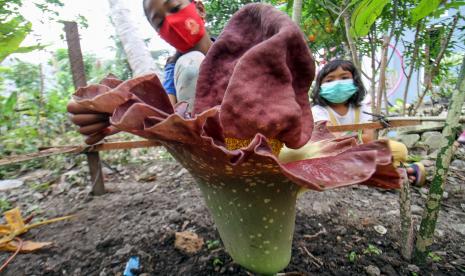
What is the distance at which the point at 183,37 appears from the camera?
1358mm

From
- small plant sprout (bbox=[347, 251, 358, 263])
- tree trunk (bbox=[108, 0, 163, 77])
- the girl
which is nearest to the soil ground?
small plant sprout (bbox=[347, 251, 358, 263])

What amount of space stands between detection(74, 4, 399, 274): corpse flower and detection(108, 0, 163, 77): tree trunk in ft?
13.0

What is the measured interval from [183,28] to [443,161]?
3.68ft

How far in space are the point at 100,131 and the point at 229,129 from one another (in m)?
0.36

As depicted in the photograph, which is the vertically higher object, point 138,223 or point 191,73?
point 191,73

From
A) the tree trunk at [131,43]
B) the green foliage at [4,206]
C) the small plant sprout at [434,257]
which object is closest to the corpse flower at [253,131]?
the small plant sprout at [434,257]

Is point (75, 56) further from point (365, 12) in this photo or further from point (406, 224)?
point (406, 224)

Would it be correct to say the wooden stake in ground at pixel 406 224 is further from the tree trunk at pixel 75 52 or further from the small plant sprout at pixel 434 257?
the tree trunk at pixel 75 52

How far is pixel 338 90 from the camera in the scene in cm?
252

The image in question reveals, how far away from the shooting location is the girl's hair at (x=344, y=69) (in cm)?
254

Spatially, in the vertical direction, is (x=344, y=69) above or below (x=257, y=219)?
above

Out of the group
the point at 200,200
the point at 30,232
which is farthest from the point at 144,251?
the point at 30,232


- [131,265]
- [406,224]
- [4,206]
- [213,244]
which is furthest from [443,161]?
[4,206]

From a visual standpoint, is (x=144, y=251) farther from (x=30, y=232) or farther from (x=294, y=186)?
(x=294, y=186)
